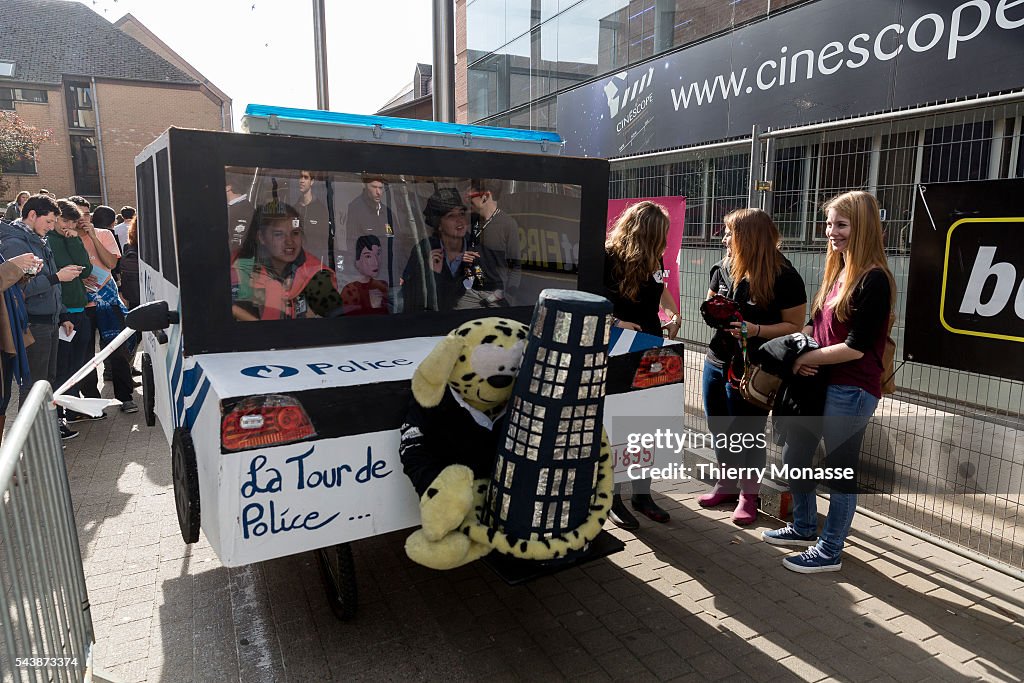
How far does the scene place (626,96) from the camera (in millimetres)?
10602

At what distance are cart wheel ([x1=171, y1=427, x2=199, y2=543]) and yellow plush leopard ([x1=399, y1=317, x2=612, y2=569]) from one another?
2.75 feet

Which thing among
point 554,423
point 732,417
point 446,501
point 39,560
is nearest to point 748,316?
point 732,417

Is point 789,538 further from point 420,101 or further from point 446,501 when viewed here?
point 420,101

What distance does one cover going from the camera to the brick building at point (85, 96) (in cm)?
3866

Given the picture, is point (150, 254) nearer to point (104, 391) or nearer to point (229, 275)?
point (229, 275)

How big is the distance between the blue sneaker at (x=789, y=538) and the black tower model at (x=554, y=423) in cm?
202

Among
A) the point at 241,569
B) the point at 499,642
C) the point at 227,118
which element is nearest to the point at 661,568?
the point at 499,642

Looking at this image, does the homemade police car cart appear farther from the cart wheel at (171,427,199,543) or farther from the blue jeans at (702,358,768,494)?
the blue jeans at (702,358,768,494)

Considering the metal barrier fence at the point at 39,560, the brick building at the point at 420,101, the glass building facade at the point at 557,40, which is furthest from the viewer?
the brick building at the point at 420,101

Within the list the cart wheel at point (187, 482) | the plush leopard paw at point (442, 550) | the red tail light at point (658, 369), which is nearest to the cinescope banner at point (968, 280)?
the red tail light at point (658, 369)

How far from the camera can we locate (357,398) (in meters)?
2.48

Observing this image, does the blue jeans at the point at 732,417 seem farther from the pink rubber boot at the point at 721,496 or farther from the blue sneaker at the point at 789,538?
the blue sneaker at the point at 789,538

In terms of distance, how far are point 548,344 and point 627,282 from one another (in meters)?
1.86

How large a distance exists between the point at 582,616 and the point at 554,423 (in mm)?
1358
